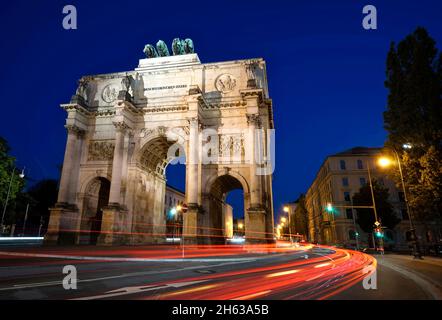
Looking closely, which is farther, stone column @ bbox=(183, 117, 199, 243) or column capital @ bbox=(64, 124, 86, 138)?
column capital @ bbox=(64, 124, 86, 138)

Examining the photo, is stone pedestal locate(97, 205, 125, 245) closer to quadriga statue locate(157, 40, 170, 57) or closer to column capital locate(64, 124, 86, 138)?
column capital locate(64, 124, 86, 138)

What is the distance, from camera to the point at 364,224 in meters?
34.5

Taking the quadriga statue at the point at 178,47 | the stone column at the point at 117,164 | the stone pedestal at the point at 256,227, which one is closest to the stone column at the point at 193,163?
the stone pedestal at the point at 256,227

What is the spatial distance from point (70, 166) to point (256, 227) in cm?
1934

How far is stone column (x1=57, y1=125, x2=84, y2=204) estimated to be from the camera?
24984 millimetres

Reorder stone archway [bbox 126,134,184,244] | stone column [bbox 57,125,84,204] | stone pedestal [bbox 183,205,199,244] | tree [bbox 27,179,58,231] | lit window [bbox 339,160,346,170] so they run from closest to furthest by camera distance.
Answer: stone pedestal [bbox 183,205,199,244] → stone column [bbox 57,125,84,204] → stone archway [bbox 126,134,184,244] → tree [bbox 27,179,58,231] → lit window [bbox 339,160,346,170]

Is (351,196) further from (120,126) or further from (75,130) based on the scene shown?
(75,130)

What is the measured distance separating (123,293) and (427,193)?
1836 centimetres

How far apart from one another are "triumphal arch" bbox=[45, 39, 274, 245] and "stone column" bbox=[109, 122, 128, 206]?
9cm

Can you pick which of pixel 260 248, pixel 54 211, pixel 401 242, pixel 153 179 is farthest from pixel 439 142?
pixel 401 242

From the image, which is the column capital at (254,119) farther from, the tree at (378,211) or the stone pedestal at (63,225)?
the tree at (378,211)

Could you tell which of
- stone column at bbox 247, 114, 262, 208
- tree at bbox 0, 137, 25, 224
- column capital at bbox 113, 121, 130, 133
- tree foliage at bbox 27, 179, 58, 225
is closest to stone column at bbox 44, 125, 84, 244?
column capital at bbox 113, 121, 130, 133
